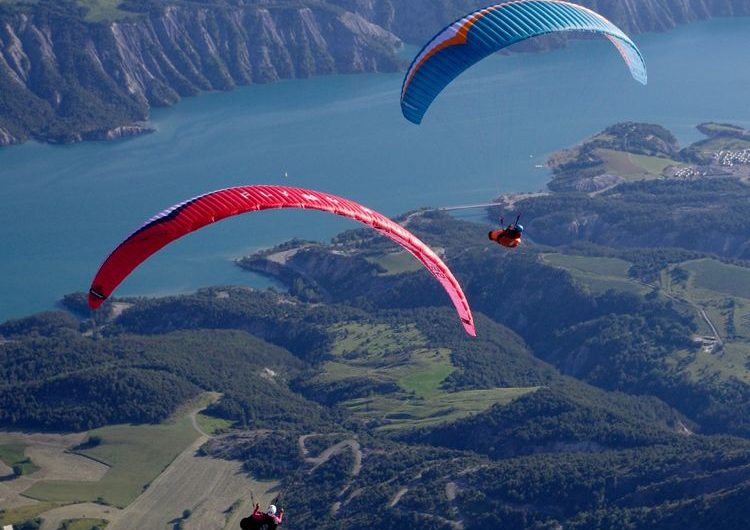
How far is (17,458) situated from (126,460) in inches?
253

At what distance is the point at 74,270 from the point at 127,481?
2053 inches

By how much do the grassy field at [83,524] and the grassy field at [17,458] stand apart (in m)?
9.09

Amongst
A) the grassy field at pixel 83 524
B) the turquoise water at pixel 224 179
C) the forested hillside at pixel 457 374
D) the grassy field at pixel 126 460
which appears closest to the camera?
the grassy field at pixel 83 524

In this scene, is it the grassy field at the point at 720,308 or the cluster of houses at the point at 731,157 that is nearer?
the grassy field at the point at 720,308

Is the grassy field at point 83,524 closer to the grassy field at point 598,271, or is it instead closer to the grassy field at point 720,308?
the grassy field at point 720,308

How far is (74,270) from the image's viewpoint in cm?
14312

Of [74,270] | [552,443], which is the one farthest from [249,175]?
[552,443]

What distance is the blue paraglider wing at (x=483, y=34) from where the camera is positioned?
5047 centimetres

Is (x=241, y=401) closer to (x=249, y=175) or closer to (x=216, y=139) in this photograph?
(x=249, y=175)

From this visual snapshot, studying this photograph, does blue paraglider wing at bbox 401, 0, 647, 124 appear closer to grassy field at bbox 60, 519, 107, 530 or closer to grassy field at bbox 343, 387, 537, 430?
grassy field at bbox 60, 519, 107, 530

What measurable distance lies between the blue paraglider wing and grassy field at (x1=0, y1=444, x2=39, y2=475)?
49.8 meters

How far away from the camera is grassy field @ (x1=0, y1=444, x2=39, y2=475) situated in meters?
95.7

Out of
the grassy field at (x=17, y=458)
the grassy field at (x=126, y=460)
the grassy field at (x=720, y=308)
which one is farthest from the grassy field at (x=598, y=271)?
the grassy field at (x=17, y=458)

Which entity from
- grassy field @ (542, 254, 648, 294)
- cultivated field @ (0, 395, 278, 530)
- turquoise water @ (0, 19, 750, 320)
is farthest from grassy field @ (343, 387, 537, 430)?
turquoise water @ (0, 19, 750, 320)
